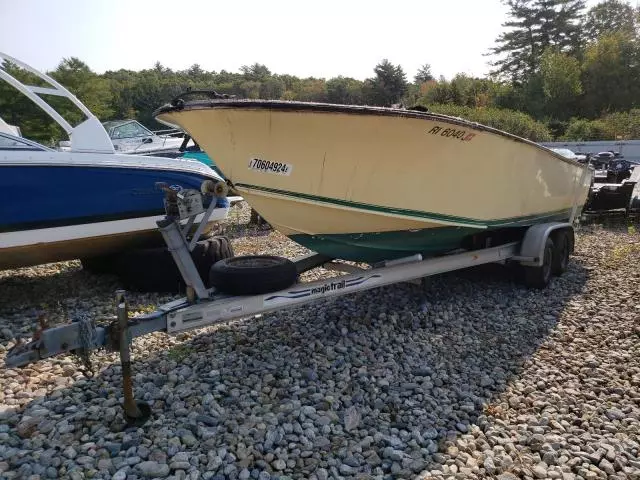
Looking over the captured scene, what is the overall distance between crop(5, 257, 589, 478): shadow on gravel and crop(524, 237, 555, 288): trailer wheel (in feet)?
1.68

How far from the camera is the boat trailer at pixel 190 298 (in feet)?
8.75

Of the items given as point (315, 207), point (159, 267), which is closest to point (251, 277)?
point (315, 207)

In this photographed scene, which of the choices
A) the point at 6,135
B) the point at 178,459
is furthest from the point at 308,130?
the point at 6,135

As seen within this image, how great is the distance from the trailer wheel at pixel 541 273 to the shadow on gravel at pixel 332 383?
512 mm

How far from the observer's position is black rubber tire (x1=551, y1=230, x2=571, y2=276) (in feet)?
18.7

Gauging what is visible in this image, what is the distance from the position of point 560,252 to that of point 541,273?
69cm

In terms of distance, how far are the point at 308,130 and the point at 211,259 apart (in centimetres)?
200

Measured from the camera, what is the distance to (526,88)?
A: 3859cm

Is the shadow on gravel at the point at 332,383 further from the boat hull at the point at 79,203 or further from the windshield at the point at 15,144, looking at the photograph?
the windshield at the point at 15,144

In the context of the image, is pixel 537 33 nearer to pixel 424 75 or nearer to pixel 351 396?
pixel 424 75

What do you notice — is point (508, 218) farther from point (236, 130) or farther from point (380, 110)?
point (236, 130)

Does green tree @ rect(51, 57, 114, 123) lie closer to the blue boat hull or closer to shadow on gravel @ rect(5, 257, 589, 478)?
the blue boat hull

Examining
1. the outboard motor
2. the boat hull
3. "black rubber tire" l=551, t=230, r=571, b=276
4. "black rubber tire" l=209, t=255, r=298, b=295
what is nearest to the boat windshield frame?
the boat hull

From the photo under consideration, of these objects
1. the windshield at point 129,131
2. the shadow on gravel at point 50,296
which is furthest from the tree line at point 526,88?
the shadow on gravel at point 50,296
